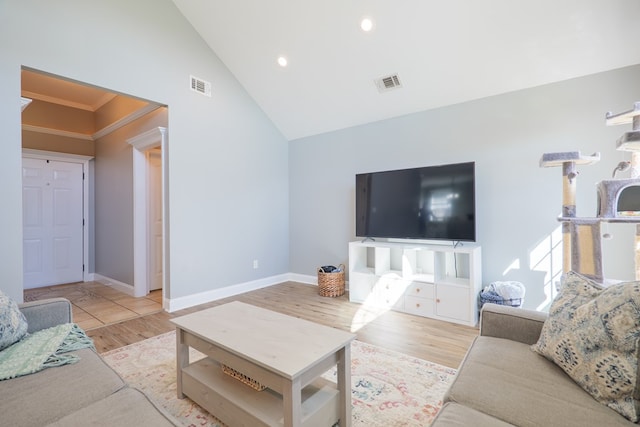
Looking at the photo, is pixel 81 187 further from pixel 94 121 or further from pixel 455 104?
pixel 455 104

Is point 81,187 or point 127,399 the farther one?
point 81,187

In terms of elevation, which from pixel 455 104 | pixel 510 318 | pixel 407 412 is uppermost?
pixel 455 104

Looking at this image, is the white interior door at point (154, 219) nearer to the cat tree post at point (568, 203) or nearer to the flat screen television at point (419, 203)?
the flat screen television at point (419, 203)

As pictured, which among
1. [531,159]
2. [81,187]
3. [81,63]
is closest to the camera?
[81,63]

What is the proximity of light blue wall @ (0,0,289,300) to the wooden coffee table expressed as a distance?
6.03 ft

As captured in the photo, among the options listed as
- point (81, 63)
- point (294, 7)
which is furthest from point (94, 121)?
point (294, 7)

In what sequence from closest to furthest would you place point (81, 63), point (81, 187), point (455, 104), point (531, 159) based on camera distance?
point (81, 63)
point (531, 159)
point (455, 104)
point (81, 187)

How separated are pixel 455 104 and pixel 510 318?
99.9 inches

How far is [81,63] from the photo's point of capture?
271 centimetres

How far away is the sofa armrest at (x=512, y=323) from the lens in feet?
4.81

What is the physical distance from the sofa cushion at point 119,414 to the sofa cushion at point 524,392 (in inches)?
40.1

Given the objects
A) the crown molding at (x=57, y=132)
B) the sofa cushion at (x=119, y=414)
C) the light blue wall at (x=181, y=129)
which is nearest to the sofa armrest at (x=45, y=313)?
the sofa cushion at (x=119, y=414)

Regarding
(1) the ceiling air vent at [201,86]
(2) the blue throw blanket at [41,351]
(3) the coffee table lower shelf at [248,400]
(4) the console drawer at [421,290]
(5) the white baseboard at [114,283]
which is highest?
(1) the ceiling air vent at [201,86]

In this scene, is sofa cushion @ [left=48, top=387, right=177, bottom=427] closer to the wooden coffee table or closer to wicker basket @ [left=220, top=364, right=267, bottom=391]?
the wooden coffee table
